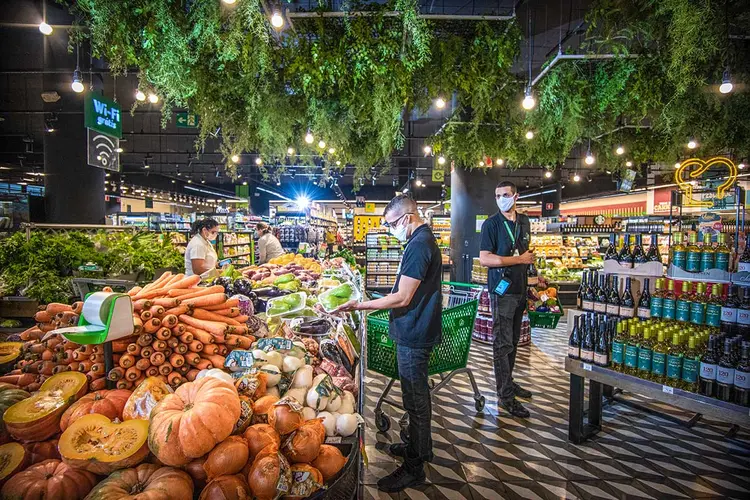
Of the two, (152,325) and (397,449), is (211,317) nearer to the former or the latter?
(152,325)

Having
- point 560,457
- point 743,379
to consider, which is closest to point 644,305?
Result: point 743,379

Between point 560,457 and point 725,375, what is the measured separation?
51.7 inches

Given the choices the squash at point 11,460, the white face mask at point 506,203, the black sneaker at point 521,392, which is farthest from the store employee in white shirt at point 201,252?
the squash at point 11,460

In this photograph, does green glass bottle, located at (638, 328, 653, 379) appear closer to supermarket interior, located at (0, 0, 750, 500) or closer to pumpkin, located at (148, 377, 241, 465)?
supermarket interior, located at (0, 0, 750, 500)

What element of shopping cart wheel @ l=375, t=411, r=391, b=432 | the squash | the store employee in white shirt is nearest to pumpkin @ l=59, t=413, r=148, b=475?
the squash

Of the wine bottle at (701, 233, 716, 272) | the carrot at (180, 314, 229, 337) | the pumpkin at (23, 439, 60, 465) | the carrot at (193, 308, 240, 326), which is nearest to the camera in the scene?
the pumpkin at (23, 439, 60, 465)

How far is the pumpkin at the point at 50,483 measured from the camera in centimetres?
107

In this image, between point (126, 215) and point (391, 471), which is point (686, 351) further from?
point (126, 215)

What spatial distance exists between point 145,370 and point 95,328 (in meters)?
0.33

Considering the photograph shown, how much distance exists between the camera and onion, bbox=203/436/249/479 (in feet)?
3.77

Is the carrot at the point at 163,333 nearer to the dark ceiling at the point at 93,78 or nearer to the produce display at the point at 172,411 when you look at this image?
the produce display at the point at 172,411

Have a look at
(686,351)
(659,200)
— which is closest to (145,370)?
(686,351)

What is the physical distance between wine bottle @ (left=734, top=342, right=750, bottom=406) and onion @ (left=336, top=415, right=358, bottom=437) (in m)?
2.45

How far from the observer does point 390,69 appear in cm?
418
